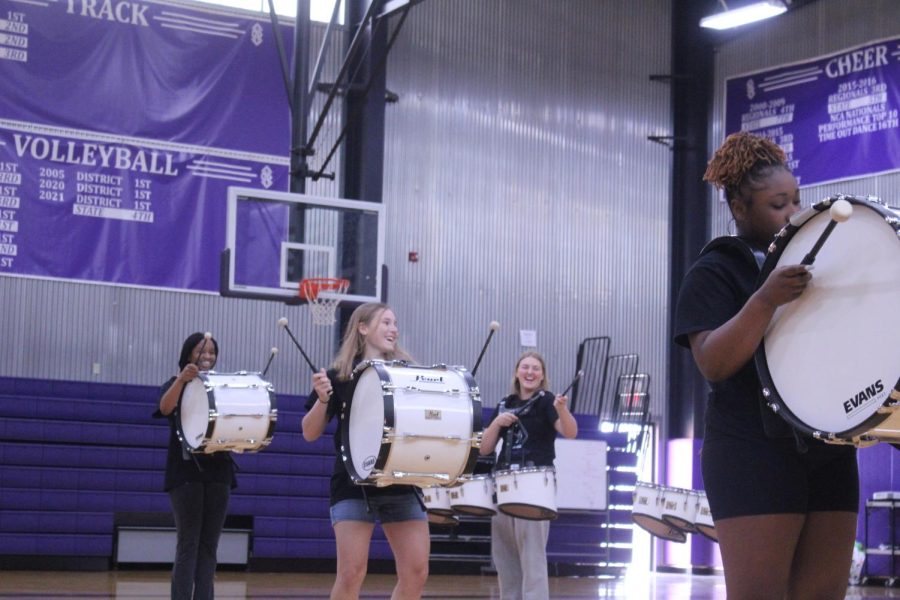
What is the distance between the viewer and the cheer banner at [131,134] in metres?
13.2

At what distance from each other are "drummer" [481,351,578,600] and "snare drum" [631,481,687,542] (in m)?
2.96

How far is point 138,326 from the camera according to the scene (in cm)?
1370

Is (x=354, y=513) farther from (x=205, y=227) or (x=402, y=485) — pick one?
(x=205, y=227)

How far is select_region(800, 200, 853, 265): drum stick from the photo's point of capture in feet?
8.19

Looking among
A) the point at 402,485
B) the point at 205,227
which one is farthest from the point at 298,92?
the point at 402,485

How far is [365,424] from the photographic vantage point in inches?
212

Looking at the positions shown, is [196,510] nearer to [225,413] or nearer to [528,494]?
[225,413]

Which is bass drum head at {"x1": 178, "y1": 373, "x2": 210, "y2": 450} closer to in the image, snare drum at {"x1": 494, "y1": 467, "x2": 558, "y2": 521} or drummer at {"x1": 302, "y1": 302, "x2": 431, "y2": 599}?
drummer at {"x1": 302, "y1": 302, "x2": 431, "y2": 599}

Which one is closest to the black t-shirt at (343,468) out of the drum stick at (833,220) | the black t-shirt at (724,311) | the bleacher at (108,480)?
the black t-shirt at (724,311)

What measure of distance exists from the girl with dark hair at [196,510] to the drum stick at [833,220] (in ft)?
15.5

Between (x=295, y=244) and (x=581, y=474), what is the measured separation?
4.11m

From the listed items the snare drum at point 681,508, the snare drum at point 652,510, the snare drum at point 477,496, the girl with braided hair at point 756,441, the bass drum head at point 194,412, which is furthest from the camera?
the snare drum at point 652,510

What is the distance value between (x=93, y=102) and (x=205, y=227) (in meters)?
1.86

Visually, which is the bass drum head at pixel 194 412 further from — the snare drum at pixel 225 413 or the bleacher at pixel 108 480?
the bleacher at pixel 108 480
